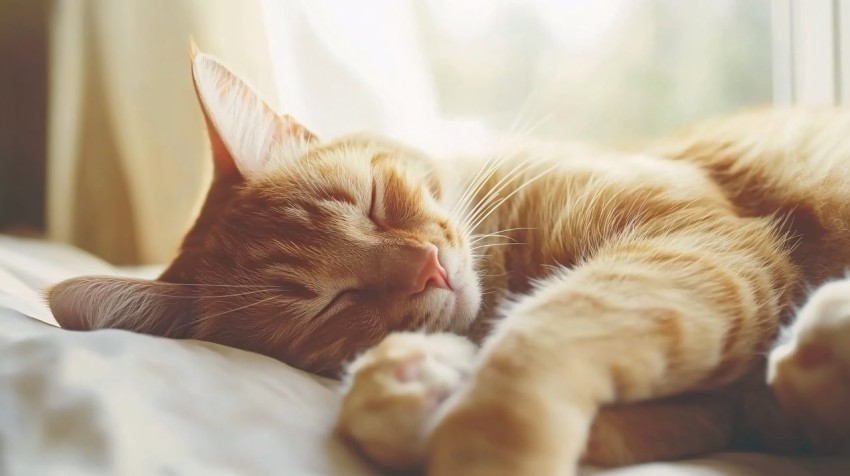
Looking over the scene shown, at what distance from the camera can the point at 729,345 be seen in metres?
0.83

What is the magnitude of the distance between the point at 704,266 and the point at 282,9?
4.34 ft

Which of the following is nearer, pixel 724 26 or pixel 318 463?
pixel 318 463

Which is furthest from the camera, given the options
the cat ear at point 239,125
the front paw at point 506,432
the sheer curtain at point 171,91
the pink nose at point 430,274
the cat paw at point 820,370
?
the sheer curtain at point 171,91

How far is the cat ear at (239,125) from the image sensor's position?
3.70 ft

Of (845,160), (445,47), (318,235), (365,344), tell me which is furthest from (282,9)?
(845,160)

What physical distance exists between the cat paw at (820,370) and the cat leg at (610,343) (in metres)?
0.08

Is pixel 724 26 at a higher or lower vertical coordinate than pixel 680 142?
higher

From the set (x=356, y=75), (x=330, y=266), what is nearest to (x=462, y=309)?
(x=330, y=266)

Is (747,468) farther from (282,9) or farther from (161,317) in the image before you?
(282,9)

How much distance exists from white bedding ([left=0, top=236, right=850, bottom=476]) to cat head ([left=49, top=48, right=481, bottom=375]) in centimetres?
13

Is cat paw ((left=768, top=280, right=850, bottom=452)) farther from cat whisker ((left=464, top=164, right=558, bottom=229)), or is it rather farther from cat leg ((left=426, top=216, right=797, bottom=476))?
cat whisker ((left=464, top=164, right=558, bottom=229))

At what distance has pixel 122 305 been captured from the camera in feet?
3.39

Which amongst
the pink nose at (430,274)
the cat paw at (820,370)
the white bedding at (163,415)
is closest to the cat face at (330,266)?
the pink nose at (430,274)

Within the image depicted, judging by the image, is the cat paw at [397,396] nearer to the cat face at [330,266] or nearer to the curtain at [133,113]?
the cat face at [330,266]
